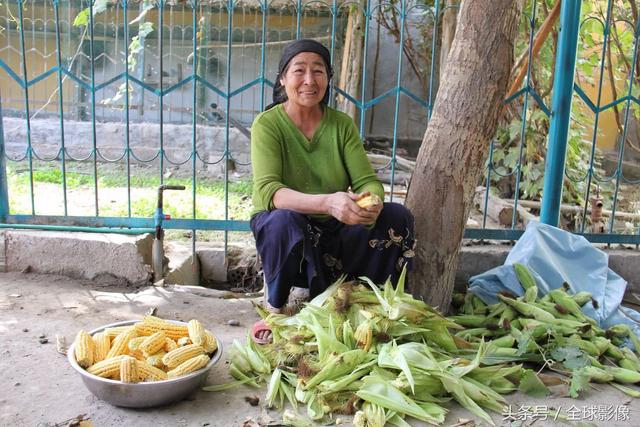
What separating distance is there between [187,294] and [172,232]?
1.88m

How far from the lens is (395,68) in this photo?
9914mm

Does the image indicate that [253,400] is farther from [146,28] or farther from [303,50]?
[146,28]

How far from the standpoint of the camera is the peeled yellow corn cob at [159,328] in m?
2.64

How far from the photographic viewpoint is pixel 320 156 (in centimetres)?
338

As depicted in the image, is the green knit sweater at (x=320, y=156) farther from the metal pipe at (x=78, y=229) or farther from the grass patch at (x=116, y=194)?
the grass patch at (x=116, y=194)

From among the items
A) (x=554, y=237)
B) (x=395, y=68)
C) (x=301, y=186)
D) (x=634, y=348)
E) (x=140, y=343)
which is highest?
(x=395, y=68)

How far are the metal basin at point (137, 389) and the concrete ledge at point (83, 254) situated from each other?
1.61 m

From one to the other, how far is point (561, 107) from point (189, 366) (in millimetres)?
3135

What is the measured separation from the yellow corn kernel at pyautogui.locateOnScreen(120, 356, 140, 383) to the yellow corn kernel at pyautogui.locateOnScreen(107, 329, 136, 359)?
0.16 meters

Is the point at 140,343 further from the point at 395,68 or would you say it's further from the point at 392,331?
the point at 395,68

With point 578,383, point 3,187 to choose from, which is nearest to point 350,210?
point 578,383

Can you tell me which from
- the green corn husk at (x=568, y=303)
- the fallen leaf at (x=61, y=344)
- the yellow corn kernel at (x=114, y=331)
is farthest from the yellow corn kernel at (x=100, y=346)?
the green corn husk at (x=568, y=303)

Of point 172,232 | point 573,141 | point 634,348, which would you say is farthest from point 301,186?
point 573,141

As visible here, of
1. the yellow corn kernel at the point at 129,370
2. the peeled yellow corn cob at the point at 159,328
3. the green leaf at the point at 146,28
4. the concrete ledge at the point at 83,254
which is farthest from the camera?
the green leaf at the point at 146,28
